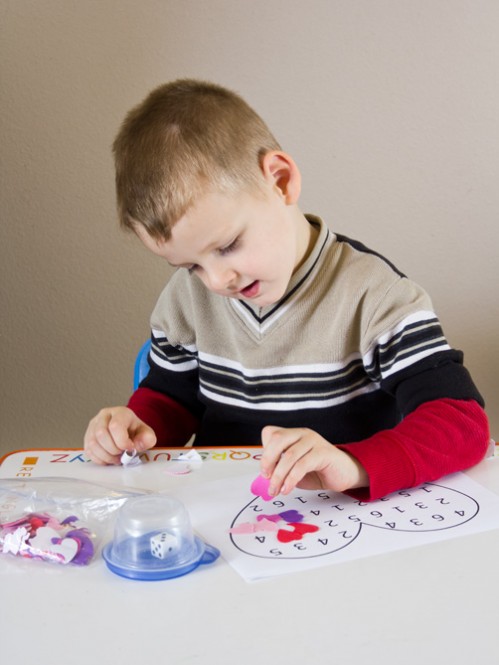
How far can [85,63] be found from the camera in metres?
1.62

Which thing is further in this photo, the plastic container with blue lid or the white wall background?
the white wall background

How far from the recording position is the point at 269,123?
1651mm

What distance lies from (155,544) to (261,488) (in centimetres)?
16

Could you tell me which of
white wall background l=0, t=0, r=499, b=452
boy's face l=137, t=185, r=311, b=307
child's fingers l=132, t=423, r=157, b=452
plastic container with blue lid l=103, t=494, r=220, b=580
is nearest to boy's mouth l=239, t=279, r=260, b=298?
Result: boy's face l=137, t=185, r=311, b=307

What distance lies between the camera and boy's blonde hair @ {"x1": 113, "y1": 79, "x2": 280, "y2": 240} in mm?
789

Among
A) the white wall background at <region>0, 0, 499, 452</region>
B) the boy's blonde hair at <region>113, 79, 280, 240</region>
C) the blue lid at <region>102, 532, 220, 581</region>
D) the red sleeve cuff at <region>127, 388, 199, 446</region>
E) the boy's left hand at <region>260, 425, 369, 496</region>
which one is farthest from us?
the white wall background at <region>0, 0, 499, 452</region>

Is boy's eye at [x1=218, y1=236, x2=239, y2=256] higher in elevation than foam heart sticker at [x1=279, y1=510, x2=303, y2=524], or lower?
higher

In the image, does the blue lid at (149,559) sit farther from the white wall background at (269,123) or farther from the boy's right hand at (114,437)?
the white wall background at (269,123)

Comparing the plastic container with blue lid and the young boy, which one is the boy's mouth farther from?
the plastic container with blue lid

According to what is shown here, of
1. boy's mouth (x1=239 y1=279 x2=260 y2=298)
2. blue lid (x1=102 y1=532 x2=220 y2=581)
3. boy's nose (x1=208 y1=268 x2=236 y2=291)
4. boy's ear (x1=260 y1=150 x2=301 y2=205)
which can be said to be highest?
boy's ear (x1=260 y1=150 x2=301 y2=205)

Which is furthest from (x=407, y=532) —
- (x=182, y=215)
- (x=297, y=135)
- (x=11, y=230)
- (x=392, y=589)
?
(x=11, y=230)

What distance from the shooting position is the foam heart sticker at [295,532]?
0.64m

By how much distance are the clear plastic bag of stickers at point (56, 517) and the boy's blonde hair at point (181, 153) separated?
0.81 feet

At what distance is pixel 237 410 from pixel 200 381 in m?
0.07
